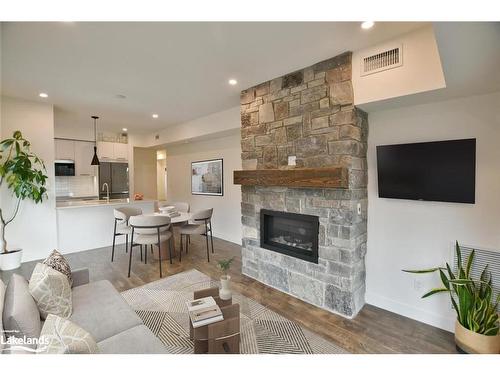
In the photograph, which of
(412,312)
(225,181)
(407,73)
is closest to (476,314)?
(412,312)

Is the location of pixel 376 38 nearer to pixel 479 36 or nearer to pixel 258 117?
pixel 479 36

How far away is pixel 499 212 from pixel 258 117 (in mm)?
2627

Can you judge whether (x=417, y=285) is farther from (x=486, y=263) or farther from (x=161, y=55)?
(x=161, y=55)

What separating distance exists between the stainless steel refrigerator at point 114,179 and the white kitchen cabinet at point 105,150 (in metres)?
0.20

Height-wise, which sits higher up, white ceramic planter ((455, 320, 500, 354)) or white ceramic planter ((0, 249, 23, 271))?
white ceramic planter ((0, 249, 23, 271))

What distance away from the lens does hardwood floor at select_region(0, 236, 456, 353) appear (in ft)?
6.63

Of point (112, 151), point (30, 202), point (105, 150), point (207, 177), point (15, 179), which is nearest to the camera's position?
point (15, 179)

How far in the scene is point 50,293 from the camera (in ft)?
5.28

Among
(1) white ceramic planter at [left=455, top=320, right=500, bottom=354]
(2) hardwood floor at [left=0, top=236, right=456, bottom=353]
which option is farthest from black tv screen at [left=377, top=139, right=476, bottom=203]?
(2) hardwood floor at [left=0, top=236, right=456, bottom=353]

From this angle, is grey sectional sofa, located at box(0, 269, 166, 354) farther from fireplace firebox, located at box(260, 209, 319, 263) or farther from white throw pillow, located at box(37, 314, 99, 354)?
fireplace firebox, located at box(260, 209, 319, 263)

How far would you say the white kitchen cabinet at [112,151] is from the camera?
6325 millimetres

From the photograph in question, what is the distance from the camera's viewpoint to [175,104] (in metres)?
4.07

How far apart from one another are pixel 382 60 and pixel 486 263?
202cm

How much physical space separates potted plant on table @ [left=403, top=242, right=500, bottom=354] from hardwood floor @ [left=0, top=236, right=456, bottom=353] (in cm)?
24
